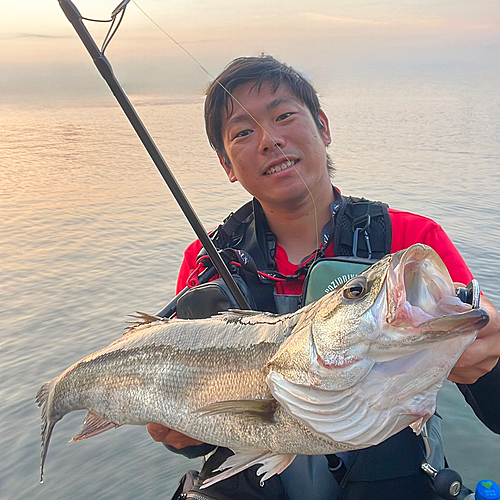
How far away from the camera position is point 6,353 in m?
5.90

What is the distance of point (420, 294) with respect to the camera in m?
1.58

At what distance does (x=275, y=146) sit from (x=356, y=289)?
5.35 ft

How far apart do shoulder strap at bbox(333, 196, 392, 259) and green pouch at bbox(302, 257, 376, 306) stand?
28cm

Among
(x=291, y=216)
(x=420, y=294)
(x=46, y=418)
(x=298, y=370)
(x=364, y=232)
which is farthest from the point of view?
(x=291, y=216)

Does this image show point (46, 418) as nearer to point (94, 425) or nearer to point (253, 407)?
point (94, 425)

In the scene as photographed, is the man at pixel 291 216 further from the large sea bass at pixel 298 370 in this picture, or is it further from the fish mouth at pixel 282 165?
the large sea bass at pixel 298 370

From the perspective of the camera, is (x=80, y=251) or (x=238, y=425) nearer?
(x=238, y=425)

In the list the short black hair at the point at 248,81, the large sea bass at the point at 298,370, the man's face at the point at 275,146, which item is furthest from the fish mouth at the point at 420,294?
the short black hair at the point at 248,81

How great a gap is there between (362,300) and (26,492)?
3684 millimetres

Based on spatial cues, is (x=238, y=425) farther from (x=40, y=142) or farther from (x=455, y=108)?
(x=455, y=108)

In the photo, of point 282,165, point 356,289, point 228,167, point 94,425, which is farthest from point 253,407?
point 228,167

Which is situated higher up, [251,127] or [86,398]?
[251,127]

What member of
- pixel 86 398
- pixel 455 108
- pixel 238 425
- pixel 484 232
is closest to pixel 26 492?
pixel 86 398

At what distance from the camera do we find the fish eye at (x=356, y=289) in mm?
1673
